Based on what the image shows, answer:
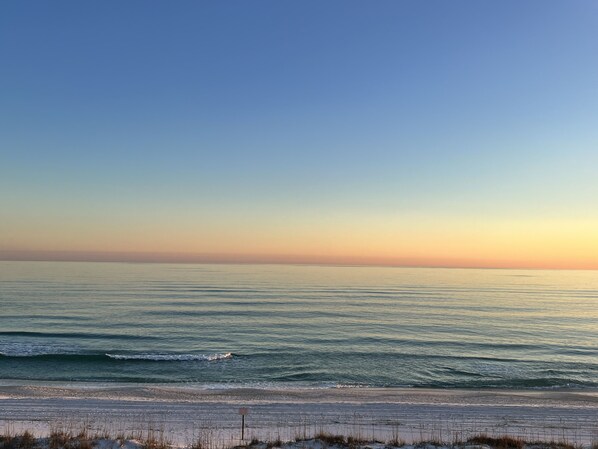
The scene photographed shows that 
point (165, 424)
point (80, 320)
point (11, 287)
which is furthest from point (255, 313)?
point (11, 287)

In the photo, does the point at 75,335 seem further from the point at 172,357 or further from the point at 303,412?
the point at 303,412

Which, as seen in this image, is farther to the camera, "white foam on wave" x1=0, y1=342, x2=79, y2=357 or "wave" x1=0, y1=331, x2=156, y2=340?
"wave" x1=0, y1=331, x2=156, y2=340

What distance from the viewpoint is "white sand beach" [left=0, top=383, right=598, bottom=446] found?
16.5 metres

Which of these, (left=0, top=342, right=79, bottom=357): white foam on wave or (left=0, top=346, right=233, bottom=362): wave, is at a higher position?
(left=0, top=342, right=79, bottom=357): white foam on wave

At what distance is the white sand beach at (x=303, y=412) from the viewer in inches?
651

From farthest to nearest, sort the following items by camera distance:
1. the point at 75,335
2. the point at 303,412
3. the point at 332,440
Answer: the point at 75,335
the point at 303,412
the point at 332,440

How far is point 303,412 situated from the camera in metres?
19.6

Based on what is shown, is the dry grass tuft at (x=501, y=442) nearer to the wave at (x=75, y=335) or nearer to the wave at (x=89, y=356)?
the wave at (x=89, y=356)

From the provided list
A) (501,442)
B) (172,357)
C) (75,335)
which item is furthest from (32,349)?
(501,442)

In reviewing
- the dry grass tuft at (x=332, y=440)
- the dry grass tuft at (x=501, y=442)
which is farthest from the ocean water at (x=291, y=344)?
the dry grass tuft at (x=501, y=442)

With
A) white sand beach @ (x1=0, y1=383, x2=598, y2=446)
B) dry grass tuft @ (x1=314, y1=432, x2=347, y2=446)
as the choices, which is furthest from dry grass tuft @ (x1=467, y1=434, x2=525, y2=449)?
dry grass tuft @ (x1=314, y1=432, x2=347, y2=446)

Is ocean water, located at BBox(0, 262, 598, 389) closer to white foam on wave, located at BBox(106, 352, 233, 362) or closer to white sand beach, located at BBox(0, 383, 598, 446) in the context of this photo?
white foam on wave, located at BBox(106, 352, 233, 362)

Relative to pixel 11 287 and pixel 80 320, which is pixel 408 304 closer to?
pixel 80 320

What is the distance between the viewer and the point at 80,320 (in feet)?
140
